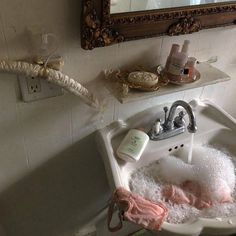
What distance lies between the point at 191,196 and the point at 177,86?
405 mm

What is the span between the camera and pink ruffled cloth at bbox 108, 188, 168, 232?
81 cm

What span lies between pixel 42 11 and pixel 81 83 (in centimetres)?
26

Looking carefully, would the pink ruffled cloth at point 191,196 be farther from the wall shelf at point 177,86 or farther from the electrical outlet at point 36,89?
the electrical outlet at point 36,89

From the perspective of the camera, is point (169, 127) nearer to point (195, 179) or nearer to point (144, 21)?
point (195, 179)

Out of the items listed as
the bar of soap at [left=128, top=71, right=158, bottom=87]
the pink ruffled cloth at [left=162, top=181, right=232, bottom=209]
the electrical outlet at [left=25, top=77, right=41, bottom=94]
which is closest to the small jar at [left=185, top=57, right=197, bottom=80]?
the bar of soap at [left=128, top=71, right=158, bottom=87]

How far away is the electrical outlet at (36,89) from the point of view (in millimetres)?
822

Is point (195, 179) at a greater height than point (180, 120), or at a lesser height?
lesser

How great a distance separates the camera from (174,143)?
109 centimetres

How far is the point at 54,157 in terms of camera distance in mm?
1051

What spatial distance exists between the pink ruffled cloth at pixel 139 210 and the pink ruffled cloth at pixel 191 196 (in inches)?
5.5

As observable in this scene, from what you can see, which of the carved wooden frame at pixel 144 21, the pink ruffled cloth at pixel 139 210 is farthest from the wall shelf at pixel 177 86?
the pink ruffled cloth at pixel 139 210

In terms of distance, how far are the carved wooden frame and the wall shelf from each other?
16 cm

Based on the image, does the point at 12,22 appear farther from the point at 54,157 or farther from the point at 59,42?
the point at 54,157

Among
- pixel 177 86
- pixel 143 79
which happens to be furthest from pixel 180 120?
pixel 143 79
